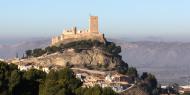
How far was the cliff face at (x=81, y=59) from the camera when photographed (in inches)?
5487

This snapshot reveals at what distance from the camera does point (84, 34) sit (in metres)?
150

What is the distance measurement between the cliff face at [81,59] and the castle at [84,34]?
218 inches

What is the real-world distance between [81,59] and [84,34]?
9.40 m

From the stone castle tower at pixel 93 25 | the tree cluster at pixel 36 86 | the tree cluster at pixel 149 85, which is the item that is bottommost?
the tree cluster at pixel 149 85

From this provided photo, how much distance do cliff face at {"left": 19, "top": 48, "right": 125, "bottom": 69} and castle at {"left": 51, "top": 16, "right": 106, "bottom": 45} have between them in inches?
218

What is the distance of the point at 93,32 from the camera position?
148 metres

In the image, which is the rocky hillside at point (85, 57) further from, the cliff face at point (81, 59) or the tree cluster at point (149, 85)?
the tree cluster at point (149, 85)

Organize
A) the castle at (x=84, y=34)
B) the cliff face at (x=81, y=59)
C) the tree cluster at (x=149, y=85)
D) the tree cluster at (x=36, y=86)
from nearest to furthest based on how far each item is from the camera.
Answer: the tree cluster at (x=36, y=86) → the tree cluster at (x=149, y=85) → the cliff face at (x=81, y=59) → the castle at (x=84, y=34)

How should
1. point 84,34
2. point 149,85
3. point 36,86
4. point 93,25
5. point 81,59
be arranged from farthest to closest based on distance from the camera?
point 84,34 → point 93,25 → point 81,59 → point 149,85 → point 36,86

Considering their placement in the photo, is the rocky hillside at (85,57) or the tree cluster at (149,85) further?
the rocky hillside at (85,57)

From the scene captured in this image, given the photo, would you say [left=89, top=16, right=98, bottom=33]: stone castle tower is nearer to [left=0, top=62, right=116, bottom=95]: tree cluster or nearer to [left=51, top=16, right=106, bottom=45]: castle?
[left=51, top=16, right=106, bottom=45]: castle

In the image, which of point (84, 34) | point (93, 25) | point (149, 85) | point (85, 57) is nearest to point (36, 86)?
point (149, 85)

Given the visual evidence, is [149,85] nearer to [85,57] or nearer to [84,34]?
[85,57]

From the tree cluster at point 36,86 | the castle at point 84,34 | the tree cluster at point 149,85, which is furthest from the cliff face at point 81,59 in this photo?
the tree cluster at point 36,86
